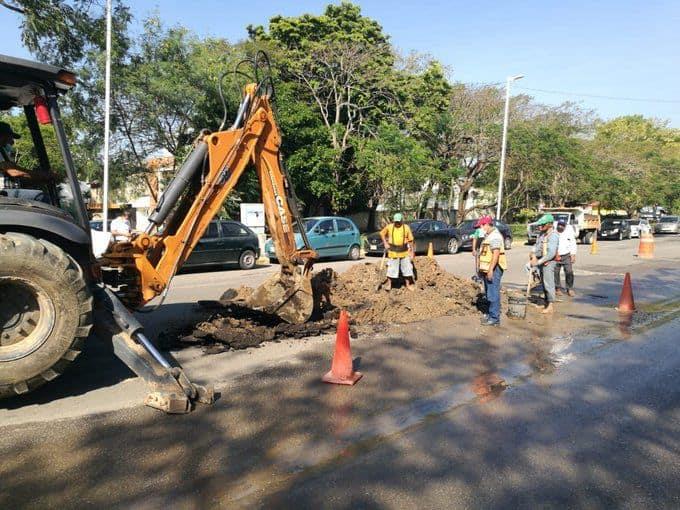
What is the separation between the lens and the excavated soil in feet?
23.2

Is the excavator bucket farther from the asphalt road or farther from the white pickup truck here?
the white pickup truck

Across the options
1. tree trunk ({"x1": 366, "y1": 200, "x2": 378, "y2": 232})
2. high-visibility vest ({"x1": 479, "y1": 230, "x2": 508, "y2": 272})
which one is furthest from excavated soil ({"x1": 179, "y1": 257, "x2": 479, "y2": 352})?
tree trunk ({"x1": 366, "y1": 200, "x2": 378, "y2": 232})

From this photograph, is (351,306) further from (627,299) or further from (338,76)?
(338,76)

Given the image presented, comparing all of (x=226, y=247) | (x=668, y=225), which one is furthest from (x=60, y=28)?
(x=668, y=225)

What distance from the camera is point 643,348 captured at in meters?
7.49

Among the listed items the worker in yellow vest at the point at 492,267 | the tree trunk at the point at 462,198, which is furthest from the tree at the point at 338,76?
the worker in yellow vest at the point at 492,267

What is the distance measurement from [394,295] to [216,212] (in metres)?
4.61

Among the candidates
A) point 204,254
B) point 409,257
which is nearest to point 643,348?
point 409,257

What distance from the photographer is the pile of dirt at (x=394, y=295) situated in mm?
8805

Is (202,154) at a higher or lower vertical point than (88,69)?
lower

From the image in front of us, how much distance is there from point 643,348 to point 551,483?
15.4ft

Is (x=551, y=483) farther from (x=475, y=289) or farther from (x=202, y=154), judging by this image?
(x=475, y=289)

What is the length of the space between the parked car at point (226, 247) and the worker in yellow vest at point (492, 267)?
874cm

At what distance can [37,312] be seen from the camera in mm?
4652
